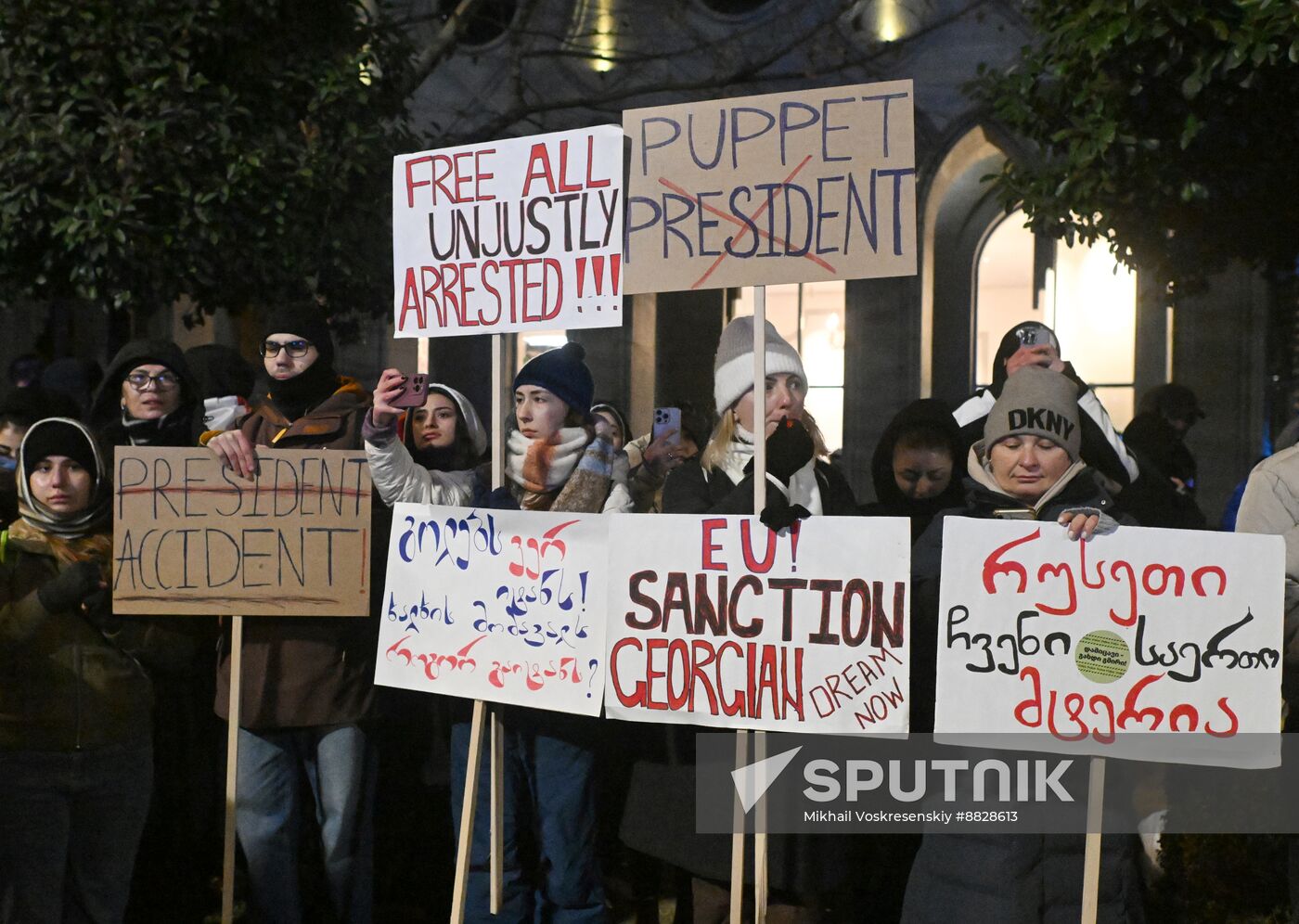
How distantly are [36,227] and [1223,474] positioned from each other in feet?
24.5

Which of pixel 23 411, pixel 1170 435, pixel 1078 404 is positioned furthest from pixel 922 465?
pixel 1170 435

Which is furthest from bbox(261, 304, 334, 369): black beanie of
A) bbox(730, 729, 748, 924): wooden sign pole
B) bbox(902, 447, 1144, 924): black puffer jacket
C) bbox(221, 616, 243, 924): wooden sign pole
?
bbox(902, 447, 1144, 924): black puffer jacket

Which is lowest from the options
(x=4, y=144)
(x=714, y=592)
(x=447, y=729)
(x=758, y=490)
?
(x=447, y=729)

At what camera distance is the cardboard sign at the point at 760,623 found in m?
3.43

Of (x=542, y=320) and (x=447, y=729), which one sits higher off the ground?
(x=542, y=320)

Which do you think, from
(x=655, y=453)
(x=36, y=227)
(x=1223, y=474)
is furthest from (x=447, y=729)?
(x=1223, y=474)

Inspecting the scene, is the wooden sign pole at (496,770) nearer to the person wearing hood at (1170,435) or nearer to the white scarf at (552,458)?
the white scarf at (552,458)

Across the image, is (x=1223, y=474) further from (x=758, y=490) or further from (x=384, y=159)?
(x=758, y=490)

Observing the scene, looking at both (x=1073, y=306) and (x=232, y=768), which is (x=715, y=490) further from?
(x=1073, y=306)

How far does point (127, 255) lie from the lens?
630 centimetres

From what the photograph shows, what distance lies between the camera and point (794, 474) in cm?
399

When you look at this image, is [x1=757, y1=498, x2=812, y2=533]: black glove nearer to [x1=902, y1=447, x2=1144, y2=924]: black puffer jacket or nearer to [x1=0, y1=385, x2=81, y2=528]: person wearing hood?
[x1=902, y1=447, x2=1144, y2=924]: black puffer jacket

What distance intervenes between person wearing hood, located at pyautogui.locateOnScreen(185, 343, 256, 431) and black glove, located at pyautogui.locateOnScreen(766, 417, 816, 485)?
1.78 meters

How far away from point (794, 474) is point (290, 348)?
5.11 ft
